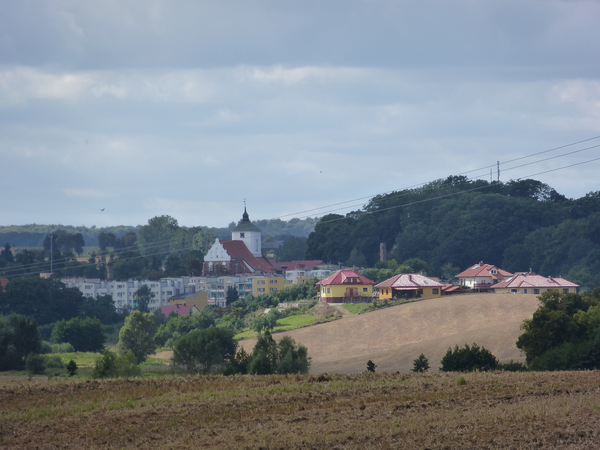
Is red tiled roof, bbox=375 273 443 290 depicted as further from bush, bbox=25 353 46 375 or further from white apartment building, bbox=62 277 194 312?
white apartment building, bbox=62 277 194 312

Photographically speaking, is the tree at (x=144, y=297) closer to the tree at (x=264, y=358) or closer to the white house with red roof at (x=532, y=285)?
the white house with red roof at (x=532, y=285)

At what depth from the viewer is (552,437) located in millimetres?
24250

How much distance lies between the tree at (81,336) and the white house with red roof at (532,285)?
160 feet

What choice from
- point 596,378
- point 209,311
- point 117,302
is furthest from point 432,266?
point 596,378

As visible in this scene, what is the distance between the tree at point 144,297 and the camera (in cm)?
14688

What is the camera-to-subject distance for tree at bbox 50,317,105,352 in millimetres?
105500

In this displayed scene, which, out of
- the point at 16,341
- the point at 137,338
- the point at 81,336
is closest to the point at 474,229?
the point at 81,336

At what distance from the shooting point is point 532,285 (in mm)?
106750

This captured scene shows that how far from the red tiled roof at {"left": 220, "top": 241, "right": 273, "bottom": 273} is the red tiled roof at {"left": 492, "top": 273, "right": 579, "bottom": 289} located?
57465 millimetres

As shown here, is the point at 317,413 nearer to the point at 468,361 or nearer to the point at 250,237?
the point at 468,361

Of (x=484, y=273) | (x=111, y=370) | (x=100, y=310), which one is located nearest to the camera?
(x=111, y=370)

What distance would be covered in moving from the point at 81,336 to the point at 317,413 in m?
82.3

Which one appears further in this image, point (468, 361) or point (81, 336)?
point (81, 336)

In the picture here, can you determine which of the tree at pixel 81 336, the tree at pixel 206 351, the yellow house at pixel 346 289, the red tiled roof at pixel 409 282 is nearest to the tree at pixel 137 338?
the tree at pixel 81 336
